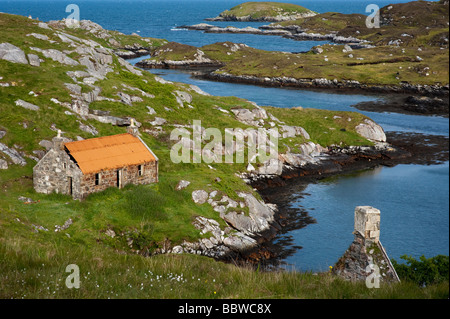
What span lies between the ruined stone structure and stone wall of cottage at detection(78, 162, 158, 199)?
24.0 m

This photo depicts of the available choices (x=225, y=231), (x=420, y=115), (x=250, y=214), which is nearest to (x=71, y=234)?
(x=225, y=231)

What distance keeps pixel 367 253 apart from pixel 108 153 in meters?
26.1

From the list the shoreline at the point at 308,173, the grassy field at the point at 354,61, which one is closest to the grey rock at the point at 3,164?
the shoreline at the point at 308,173

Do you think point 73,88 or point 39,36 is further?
point 39,36

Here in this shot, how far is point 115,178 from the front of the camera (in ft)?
136

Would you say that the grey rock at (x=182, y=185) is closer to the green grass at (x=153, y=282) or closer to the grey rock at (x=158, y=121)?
the grey rock at (x=158, y=121)

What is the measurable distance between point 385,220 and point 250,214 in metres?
15.7

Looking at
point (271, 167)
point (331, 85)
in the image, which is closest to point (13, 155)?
point (271, 167)

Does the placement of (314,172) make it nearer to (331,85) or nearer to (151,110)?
(151,110)

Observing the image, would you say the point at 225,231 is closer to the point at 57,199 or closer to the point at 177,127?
the point at 57,199

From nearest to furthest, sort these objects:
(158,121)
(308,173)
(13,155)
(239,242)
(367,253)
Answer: (367,253) < (239,242) < (13,155) < (158,121) < (308,173)

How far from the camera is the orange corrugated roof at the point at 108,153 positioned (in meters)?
39.7

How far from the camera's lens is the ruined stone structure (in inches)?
838

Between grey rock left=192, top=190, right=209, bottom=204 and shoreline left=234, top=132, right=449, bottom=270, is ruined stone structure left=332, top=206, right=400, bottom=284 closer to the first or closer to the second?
shoreline left=234, top=132, right=449, bottom=270
